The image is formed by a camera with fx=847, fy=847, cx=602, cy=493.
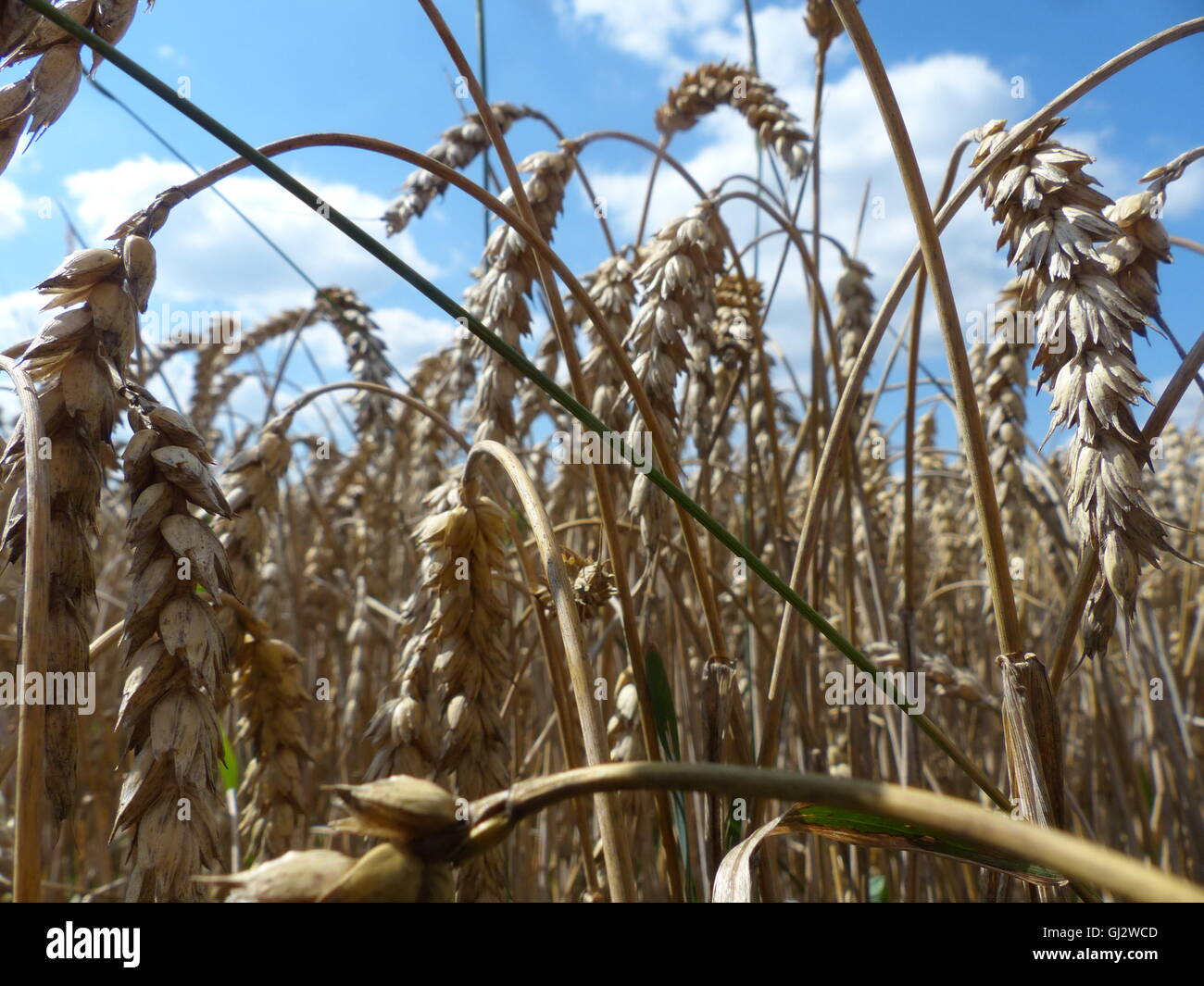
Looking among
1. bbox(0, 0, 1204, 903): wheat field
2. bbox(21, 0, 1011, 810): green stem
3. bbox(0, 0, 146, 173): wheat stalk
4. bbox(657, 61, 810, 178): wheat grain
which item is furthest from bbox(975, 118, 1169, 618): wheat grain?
bbox(657, 61, 810, 178): wheat grain

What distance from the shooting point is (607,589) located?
3.98 feet

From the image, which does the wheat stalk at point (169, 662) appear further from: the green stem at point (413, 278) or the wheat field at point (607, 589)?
the green stem at point (413, 278)

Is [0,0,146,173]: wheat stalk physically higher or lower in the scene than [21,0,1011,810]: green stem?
higher

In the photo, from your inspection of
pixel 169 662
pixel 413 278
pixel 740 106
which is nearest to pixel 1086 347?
pixel 413 278

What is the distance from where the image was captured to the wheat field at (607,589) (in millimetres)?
618

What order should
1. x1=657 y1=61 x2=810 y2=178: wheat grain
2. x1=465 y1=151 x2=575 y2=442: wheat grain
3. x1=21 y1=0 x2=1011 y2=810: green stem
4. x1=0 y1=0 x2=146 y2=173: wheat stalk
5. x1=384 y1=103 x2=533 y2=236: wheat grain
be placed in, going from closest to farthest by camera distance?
x1=21 y1=0 x2=1011 y2=810: green stem < x1=0 y1=0 x2=146 y2=173: wheat stalk < x1=465 y1=151 x2=575 y2=442: wheat grain < x1=384 y1=103 x2=533 y2=236: wheat grain < x1=657 y1=61 x2=810 y2=178: wheat grain

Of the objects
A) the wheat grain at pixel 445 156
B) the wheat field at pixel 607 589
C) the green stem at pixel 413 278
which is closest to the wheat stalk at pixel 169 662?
the wheat field at pixel 607 589

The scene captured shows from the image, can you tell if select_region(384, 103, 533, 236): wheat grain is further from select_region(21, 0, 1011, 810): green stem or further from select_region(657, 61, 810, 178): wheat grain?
select_region(21, 0, 1011, 810): green stem

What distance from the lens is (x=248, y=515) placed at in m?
1.33

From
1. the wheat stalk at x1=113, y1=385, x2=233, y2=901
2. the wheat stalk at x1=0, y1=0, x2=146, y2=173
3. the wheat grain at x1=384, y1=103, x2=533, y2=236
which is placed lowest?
the wheat stalk at x1=113, y1=385, x2=233, y2=901

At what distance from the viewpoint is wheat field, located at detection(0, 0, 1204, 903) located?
618 mm

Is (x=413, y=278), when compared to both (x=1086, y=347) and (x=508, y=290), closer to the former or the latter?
(x=1086, y=347)
